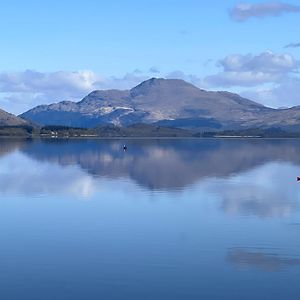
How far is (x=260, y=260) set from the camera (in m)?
33.1

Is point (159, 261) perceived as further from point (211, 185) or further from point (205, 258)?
point (211, 185)

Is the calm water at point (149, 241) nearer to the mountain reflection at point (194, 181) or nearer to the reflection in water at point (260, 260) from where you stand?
the reflection in water at point (260, 260)

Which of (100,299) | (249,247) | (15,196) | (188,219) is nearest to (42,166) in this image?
(15,196)

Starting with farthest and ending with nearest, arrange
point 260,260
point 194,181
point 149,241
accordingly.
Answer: point 194,181
point 149,241
point 260,260

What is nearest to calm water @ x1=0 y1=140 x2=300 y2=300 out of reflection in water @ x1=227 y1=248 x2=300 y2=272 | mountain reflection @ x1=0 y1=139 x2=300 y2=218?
reflection in water @ x1=227 y1=248 x2=300 y2=272

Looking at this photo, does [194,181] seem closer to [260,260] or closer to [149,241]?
[149,241]

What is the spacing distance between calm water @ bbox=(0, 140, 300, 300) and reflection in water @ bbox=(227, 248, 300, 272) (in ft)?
0.18

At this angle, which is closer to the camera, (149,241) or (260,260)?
(260,260)

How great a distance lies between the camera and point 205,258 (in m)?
33.4

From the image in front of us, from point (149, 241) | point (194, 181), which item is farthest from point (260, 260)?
point (194, 181)

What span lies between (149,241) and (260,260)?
775cm

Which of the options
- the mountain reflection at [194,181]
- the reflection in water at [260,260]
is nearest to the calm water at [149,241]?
the reflection in water at [260,260]

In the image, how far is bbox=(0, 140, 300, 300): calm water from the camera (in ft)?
92.3

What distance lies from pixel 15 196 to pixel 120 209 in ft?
44.8
